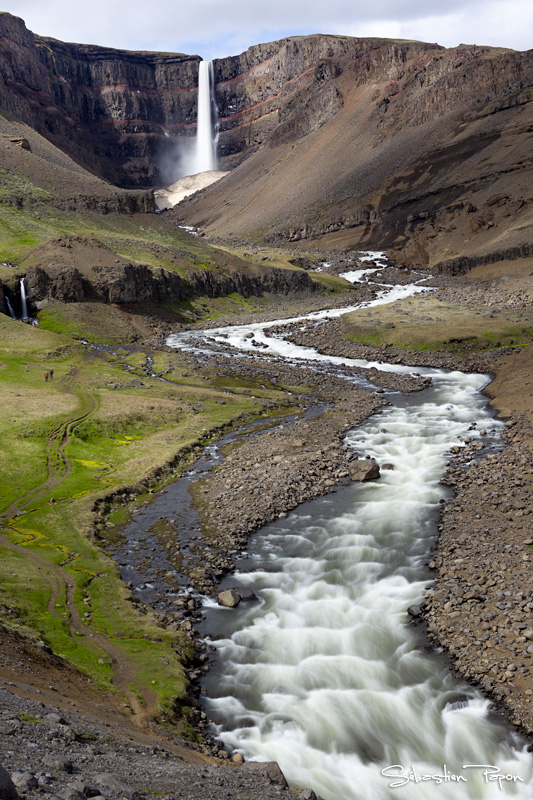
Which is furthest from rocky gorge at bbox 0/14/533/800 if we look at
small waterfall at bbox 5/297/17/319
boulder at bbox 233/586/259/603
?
small waterfall at bbox 5/297/17/319

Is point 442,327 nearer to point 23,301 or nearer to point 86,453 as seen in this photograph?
point 86,453

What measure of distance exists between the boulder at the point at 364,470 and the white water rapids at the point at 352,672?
57.7 inches

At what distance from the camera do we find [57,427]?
5162cm

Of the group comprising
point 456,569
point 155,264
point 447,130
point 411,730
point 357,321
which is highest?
point 447,130

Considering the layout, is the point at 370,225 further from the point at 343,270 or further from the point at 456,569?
the point at 456,569

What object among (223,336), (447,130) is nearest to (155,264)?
(223,336)

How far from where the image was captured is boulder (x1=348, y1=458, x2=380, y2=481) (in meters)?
41.1

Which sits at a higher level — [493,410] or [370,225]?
[370,225]

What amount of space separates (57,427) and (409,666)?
36.0 metres

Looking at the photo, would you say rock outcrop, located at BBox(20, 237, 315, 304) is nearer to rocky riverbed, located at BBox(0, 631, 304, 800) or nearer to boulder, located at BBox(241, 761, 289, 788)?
rocky riverbed, located at BBox(0, 631, 304, 800)

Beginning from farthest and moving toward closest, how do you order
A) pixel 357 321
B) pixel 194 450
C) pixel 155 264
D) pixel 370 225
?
pixel 370 225 → pixel 155 264 → pixel 357 321 → pixel 194 450

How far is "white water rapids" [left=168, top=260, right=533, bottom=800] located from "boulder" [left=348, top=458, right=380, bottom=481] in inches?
57.7

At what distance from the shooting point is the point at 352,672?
2439cm

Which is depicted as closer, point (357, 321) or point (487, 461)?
point (487, 461)
